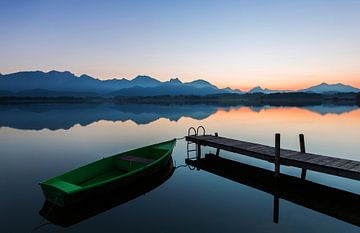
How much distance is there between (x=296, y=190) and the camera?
14844 mm

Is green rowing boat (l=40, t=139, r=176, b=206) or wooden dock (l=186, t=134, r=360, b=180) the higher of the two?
wooden dock (l=186, t=134, r=360, b=180)

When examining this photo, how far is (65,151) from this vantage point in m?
26.0

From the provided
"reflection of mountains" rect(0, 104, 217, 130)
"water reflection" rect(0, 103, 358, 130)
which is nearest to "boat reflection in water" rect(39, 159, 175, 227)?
"water reflection" rect(0, 103, 358, 130)

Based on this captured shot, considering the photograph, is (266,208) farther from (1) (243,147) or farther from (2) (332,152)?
(2) (332,152)

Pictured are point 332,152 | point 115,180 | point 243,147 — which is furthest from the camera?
point 332,152

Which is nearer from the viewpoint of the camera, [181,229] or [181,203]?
[181,229]

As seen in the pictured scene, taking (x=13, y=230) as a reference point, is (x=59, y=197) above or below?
above

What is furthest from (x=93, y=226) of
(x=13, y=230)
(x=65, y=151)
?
(x=65, y=151)

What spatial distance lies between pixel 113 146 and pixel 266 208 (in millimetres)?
19940

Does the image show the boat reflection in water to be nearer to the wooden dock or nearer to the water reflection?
the wooden dock

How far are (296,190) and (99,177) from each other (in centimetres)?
1071

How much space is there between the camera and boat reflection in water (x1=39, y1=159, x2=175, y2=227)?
11.2 m

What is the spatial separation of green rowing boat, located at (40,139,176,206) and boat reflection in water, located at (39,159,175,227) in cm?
64

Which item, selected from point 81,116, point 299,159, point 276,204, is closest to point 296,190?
point 299,159
